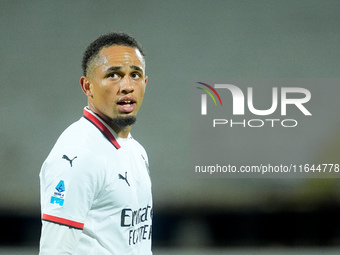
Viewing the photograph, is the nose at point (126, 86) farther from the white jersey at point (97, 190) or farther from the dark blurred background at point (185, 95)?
the dark blurred background at point (185, 95)

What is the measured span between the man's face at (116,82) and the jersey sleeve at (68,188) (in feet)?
0.54

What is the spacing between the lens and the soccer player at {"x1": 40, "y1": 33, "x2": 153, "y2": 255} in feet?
3.35

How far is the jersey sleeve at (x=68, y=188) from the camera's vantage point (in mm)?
1018

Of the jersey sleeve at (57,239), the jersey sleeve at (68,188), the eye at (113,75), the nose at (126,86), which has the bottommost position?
the jersey sleeve at (57,239)

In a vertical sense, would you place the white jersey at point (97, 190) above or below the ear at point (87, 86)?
below

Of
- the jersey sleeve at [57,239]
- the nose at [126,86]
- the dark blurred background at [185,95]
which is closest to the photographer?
the jersey sleeve at [57,239]

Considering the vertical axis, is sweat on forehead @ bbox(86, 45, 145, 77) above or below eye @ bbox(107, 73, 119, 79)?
above

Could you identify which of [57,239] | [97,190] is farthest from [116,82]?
[57,239]

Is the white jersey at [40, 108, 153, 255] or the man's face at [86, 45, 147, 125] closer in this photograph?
the white jersey at [40, 108, 153, 255]

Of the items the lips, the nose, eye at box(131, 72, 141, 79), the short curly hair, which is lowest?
the lips

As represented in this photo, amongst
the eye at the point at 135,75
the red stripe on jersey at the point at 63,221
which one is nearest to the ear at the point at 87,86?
the eye at the point at 135,75

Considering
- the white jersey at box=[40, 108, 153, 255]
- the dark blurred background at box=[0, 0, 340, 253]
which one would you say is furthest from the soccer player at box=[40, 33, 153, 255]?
the dark blurred background at box=[0, 0, 340, 253]

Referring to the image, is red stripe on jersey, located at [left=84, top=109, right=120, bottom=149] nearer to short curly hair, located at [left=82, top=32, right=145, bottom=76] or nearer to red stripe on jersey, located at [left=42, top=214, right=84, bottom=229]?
short curly hair, located at [left=82, top=32, right=145, bottom=76]

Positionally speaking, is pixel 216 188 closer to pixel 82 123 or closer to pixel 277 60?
pixel 277 60
